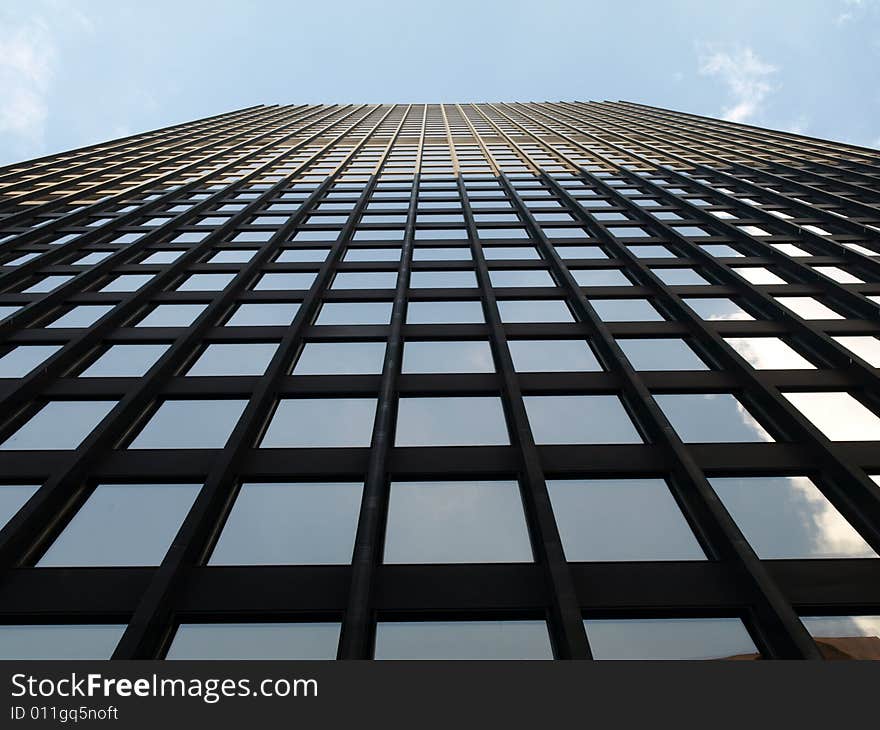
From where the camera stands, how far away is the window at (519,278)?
2017 centimetres

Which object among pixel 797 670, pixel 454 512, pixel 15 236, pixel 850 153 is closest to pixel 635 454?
pixel 454 512

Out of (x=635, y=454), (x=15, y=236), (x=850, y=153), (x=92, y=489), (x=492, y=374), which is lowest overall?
(x=92, y=489)

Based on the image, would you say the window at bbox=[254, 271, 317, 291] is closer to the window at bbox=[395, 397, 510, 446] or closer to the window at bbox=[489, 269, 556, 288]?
the window at bbox=[489, 269, 556, 288]

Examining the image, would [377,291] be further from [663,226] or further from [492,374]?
[663,226]

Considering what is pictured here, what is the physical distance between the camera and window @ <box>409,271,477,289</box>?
19922mm

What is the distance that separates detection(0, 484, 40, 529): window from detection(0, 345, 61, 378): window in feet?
14.8

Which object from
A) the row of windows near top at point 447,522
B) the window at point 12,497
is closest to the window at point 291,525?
the row of windows near top at point 447,522

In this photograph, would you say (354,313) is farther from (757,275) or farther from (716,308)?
(757,275)

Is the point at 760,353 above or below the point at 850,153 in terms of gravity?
below

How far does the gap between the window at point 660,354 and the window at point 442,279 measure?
6.34 m

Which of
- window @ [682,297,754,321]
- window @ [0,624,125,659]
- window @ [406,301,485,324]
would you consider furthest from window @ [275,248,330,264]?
window @ [0,624,125,659]

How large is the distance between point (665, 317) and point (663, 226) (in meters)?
8.61

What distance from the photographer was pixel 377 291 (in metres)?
19.1

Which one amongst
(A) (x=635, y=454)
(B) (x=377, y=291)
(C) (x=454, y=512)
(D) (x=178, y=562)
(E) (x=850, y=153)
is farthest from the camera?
(E) (x=850, y=153)
